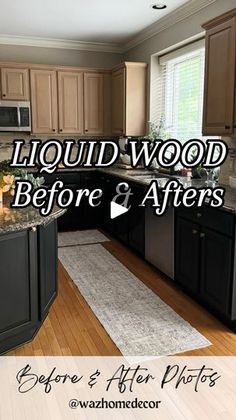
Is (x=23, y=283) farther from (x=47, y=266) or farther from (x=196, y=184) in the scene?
(x=196, y=184)

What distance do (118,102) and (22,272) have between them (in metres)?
3.79

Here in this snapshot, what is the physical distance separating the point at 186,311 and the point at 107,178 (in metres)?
2.54

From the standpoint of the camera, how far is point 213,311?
2941 millimetres

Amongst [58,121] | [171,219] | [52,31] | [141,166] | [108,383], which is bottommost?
[108,383]

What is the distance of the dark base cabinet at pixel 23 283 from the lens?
2.27 meters

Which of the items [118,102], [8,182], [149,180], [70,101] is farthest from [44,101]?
[8,182]

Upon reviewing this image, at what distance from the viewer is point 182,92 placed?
184 inches

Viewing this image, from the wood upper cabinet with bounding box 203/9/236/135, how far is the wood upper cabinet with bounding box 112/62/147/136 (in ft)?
6.65

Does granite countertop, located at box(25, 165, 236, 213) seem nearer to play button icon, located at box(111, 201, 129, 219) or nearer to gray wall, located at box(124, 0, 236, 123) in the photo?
play button icon, located at box(111, 201, 129, 219)

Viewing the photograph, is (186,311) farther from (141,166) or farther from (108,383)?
(141,166)

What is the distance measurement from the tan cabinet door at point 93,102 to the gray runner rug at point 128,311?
2.33 meters

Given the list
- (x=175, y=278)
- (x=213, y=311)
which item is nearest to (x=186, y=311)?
(x=213, y=311)

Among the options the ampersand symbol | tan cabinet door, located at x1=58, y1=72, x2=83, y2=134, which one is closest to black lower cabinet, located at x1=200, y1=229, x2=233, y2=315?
the ampersand symbol

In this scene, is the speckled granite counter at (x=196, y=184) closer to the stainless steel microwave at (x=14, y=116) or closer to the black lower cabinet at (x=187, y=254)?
the black lower cabinet at (x=187, y=254)
